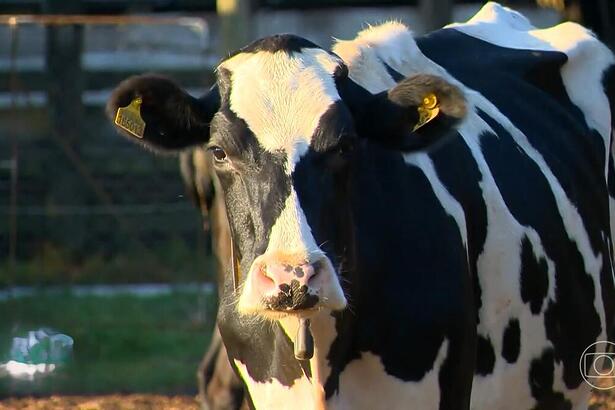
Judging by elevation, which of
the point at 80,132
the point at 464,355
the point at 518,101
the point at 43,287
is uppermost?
the point at 518,101

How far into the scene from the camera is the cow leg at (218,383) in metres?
6.82

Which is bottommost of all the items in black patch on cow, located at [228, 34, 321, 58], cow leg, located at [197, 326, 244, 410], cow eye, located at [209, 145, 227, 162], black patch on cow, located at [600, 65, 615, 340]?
cow leg, located at [197, 326, 244, 410]

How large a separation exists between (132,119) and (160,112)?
85mm

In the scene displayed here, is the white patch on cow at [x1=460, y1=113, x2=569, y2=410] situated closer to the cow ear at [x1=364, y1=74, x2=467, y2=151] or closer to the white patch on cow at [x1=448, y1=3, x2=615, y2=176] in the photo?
the cow ear at [x1=364, y1=74, x2=467, y2=151]

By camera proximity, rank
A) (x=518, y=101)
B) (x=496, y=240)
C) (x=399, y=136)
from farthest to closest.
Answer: (x=518, y=101)
(x=496, y=240)
(x=399, y=136)

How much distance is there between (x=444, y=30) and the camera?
6223mm

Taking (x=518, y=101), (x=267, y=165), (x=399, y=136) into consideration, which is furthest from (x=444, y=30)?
(x=267, y=165)

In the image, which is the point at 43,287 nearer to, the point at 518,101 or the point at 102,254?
the point at 102,254

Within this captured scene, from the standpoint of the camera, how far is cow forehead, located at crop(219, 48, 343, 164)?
411cm

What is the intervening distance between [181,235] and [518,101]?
6447 millimetres

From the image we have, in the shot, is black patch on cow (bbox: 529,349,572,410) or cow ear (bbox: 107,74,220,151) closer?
cow ear (bbox: 107,74,220,151)

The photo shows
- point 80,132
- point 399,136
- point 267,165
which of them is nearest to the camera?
point 267,165

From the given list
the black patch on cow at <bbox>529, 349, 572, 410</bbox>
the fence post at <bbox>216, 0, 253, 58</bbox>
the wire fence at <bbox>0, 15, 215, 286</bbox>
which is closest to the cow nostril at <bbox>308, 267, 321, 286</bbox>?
the black patch on cow at <bbox>529, 349, 572, 410</bbox>

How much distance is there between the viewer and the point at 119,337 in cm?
1068
